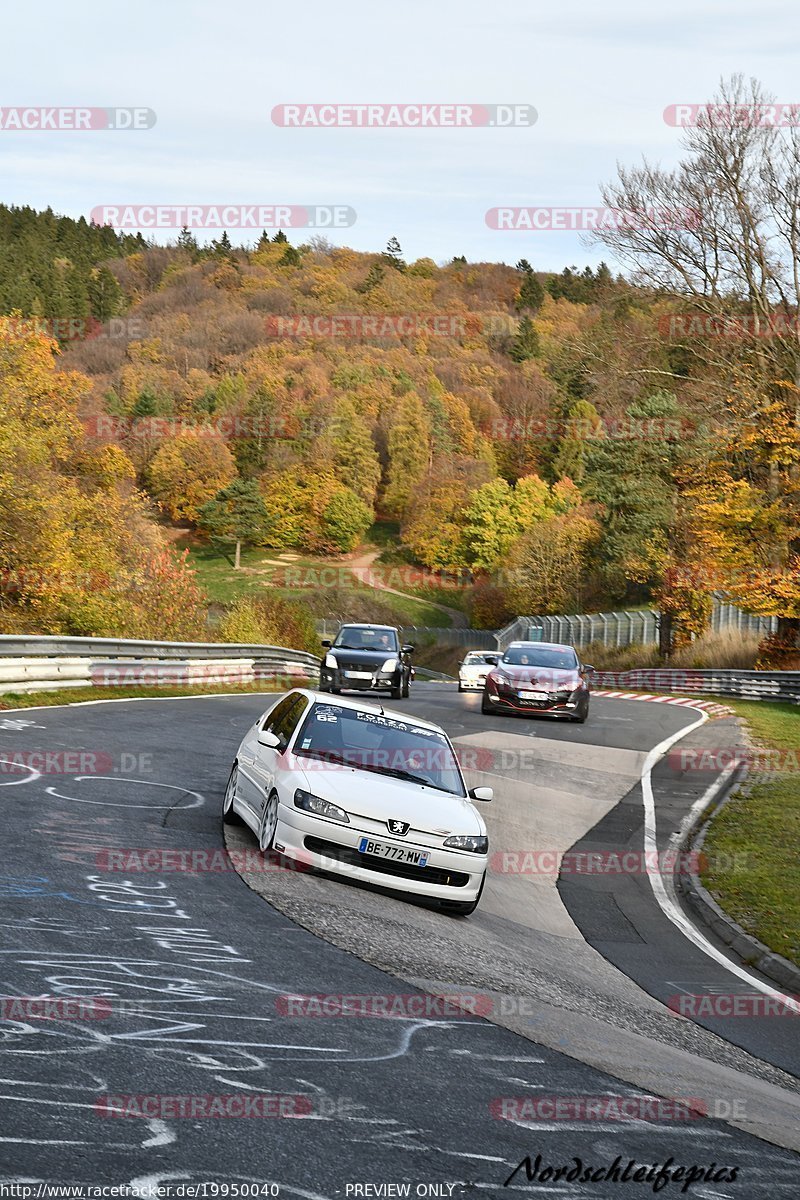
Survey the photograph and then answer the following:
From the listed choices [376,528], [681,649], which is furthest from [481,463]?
[681,649]

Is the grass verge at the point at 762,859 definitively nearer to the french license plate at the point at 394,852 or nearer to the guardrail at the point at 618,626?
the french license plate at the point at 394,852

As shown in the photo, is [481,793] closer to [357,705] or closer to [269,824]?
[357,705]

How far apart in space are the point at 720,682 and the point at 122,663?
21390mm

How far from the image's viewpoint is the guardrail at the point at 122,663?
21875 millimetres

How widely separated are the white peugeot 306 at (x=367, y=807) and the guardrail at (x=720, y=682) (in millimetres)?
22633

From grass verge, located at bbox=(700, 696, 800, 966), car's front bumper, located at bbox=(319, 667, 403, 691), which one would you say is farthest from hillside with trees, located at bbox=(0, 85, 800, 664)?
grass verge, located at bbox=(700, 696, 800, 966)

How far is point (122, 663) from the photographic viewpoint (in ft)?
86.1

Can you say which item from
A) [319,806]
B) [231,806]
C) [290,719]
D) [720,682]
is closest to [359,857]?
[319,806]

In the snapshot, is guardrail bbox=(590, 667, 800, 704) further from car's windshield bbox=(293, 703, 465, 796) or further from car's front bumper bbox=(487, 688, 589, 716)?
car's windshield bbox=(293, 703, 465, 796)

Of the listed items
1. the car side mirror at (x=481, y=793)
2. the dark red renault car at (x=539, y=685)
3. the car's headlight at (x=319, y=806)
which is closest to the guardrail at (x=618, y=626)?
the dark red renault car at (x=539, y=685)

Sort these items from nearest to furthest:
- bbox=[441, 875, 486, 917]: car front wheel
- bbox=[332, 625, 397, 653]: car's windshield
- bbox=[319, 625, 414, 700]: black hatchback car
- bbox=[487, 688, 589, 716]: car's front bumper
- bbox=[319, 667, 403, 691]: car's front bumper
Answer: bbox=[441, 875, 486, 917]: car front wheel < bbox=[487, 688, 589, 716]: car's front bumper < bbox=[319, 667, 403, 691]: car's front bumper < bbox=[319, 625, 414, 700]: black hatchback car < bbox=[332, 625, 397, 653]: car's windshield

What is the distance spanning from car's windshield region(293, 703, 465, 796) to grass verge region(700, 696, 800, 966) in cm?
305

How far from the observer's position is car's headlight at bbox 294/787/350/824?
9797 millimetres

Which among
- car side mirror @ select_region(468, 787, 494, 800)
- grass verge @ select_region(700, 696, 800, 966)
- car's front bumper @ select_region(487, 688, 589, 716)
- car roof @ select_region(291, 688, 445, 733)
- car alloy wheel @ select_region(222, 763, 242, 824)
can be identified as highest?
car roof @ select_region(291, 688, 445, 733)
